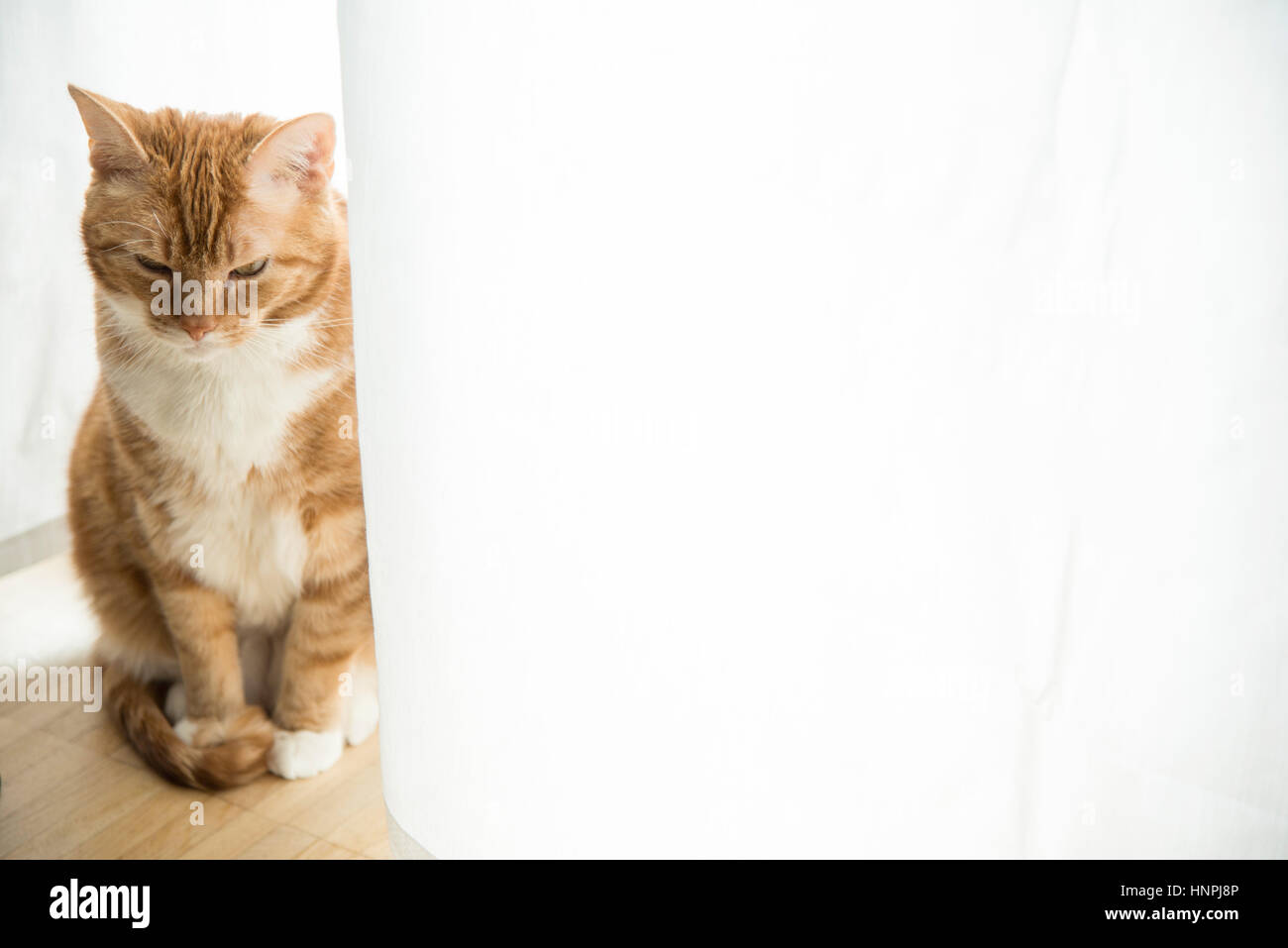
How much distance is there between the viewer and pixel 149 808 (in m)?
0.99

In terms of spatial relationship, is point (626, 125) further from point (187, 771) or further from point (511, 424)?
point (187, 771)

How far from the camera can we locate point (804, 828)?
0.71 meters

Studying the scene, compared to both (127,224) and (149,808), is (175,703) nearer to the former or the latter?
(149,808)

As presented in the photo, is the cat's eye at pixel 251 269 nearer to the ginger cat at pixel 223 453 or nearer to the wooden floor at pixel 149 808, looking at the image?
the ginger cat at pixel 223 453

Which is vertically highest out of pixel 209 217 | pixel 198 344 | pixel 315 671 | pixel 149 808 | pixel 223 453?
pixel 209 217

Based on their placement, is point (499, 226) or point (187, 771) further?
point (187, 771)

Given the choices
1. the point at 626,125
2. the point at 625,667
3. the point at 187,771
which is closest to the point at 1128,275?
the point at 626,125

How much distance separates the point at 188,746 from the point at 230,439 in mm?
348

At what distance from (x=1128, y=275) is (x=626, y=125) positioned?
32 centimetres

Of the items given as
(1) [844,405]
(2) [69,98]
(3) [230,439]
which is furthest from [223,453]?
(1) [844,405]

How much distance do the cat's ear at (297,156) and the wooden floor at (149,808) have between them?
618 millimetres

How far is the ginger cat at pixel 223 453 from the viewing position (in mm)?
874

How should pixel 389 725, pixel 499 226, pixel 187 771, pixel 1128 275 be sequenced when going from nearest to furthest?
1. pixel 1128 275
2. pixel 499 226
3. pixel 389 725
4. pixel 187 771

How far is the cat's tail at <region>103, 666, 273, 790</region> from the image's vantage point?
0.99 metres
